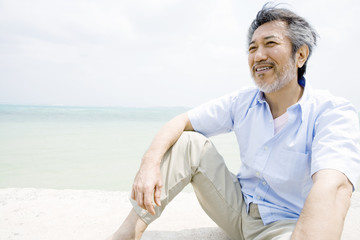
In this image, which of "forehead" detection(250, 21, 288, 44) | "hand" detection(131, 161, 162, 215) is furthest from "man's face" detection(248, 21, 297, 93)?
"hand" detection(131, 161, 162, 215)

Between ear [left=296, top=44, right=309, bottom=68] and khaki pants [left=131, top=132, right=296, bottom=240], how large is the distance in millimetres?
775

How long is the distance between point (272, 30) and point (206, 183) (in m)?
0.98

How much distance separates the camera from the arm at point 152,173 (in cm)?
134

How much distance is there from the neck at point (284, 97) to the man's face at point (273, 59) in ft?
0.10

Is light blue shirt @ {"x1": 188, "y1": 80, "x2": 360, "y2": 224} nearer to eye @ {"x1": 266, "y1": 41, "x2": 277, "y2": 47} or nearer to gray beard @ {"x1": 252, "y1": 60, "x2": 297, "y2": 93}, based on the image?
gray beard @ {"x1": 252, "y1": 60, "x2": 297, "y2": 93}

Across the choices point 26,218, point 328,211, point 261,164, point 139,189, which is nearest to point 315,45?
A: point 261,164

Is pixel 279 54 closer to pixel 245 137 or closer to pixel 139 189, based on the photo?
pixel 245 137

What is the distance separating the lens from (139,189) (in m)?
1.36

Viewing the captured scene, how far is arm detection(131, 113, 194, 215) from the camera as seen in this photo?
52.9 inches

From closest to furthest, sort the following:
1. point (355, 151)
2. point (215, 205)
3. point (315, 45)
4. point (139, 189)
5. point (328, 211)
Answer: point (328, 211)
point (355, 151)
point (139, 189)
point (215, 205)
point (315, 45)

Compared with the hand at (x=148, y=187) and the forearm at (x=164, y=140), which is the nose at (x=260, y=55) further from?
the hand at (x=148, y=187)

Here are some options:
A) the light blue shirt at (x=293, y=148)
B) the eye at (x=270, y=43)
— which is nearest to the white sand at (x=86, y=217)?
the light blue shirt at (x=293, y=148)

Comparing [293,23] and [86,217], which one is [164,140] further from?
[86,217]

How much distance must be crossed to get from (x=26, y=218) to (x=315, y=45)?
2.47 m
